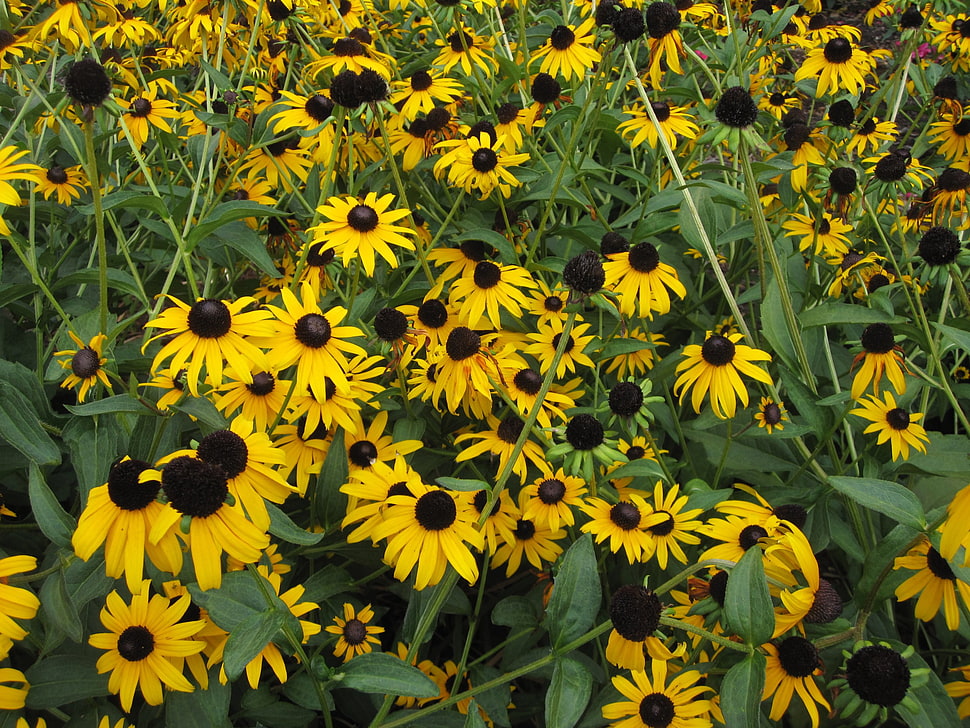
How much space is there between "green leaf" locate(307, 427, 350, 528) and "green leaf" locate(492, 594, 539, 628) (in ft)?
1.47

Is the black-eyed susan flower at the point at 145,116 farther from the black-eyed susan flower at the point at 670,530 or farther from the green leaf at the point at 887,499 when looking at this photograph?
the green leaf at the point at 887,499

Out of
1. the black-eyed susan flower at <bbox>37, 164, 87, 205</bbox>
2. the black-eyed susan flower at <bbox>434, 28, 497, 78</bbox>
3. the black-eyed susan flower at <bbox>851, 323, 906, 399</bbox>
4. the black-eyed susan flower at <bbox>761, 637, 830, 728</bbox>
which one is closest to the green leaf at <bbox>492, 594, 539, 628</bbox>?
the black-eyed susan flower at <bbox>761, 637, 830, 728</bbox>

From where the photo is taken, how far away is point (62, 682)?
1.32 m

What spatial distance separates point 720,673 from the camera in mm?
1359

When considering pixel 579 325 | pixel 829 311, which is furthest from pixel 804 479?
pixel 579 325

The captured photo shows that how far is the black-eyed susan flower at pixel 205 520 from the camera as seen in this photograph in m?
1.03

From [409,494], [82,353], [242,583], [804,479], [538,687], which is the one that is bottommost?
[538,687]

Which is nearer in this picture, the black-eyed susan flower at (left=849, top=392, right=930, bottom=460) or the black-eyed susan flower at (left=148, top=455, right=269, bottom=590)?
the black-eyed susan flower at (left=148, top=455, right=269, bottom=590)

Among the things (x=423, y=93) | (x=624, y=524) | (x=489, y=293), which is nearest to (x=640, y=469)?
(x=624, y=524)

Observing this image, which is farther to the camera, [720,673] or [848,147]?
[848,147]

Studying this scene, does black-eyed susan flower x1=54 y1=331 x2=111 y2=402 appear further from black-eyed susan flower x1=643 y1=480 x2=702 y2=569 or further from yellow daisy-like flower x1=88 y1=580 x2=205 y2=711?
black-eyed susan flower x1=643 y1=480 x2=702 y2=569

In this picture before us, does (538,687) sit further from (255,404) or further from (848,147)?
(848,147)

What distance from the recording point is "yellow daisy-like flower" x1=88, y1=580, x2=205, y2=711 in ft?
4.17

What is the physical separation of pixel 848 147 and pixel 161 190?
223cm
